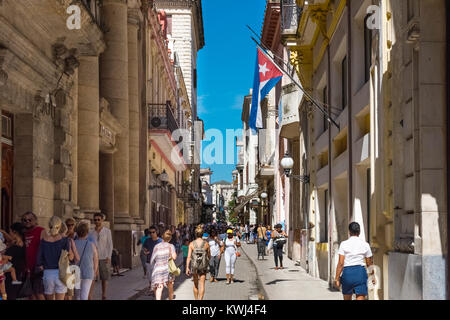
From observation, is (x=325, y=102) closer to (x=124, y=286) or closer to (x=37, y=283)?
(x=124, y=286)

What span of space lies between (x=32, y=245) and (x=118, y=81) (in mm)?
14236

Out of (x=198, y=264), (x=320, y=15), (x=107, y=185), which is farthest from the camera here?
(x=107, y=185)

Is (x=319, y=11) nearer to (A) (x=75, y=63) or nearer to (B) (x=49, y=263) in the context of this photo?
(A) (x=75, y=63)

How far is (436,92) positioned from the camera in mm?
9281

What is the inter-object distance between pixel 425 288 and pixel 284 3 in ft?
52.3

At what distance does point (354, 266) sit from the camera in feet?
33.6

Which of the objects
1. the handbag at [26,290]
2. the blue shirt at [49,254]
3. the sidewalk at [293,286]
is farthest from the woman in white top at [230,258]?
the handbag at [26,290]

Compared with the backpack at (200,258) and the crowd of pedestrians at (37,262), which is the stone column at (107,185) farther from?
the crowd of pedestrians at (37,262)

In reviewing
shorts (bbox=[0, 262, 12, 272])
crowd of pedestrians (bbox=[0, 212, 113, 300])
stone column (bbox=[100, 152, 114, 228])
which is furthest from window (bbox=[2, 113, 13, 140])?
stone column (bbox=[100, 152, 114, 228])

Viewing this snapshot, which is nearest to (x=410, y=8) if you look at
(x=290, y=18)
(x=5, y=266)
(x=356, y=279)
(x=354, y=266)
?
(x=354, y=266)

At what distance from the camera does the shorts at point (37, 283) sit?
34.6 ft

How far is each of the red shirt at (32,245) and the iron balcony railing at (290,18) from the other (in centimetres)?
1234

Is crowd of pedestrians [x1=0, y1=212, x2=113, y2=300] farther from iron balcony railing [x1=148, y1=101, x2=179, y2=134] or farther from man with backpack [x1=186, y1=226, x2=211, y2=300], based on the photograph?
iron balcony railing [x1=148, y1=101, x2=179, y2=134]
